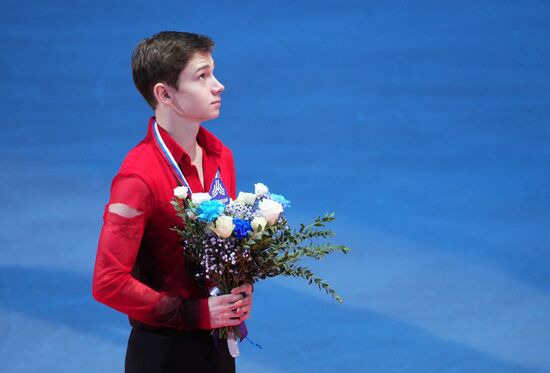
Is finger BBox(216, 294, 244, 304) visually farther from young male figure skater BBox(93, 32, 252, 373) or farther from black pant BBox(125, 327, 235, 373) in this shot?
black pant BBox(125, 327, 235, 373)

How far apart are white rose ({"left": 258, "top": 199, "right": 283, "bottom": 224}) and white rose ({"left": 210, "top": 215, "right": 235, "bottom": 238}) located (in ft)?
0.50

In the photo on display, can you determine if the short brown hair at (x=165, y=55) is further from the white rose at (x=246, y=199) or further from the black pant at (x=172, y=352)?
the black pant at (x=172, y=352)

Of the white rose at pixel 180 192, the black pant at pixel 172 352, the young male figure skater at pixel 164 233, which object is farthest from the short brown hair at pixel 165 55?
the black pant at pixel 172 352

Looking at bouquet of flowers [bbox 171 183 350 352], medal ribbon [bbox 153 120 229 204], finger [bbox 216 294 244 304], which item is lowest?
finger [bbox 216 294 244 304]

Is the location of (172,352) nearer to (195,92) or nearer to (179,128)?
(179,128)

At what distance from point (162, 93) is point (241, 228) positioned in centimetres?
52

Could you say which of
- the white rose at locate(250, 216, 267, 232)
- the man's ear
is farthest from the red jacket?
the white rose at locate(250, 216, 267, 232)

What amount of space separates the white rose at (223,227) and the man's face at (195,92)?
393 millimetres

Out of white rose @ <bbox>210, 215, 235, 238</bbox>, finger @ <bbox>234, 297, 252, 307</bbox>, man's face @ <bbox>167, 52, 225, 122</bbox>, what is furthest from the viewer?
man's face @ <bbox>167, 52, 225, 122</bbox>

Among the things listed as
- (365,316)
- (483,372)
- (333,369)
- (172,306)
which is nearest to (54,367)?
(333,369)

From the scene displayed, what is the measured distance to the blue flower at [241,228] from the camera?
10.1 feet

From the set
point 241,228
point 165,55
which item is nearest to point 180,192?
point 241,228

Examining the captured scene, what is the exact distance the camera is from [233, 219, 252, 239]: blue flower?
307 cm

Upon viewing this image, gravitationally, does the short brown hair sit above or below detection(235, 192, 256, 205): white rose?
above
